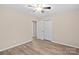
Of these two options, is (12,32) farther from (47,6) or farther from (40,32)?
(47,6)

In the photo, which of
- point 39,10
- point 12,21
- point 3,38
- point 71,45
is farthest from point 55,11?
point 3,38

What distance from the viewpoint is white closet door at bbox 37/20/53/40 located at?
2.01m

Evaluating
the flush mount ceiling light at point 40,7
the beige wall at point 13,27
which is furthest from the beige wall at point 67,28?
the beige wall at point 13,27

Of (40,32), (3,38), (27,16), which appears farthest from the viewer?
(40,32)

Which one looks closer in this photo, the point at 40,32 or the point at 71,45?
the point at 71,45

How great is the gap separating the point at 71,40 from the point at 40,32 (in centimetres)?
64

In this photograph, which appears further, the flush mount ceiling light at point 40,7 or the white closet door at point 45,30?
the white closet door at point 45,30

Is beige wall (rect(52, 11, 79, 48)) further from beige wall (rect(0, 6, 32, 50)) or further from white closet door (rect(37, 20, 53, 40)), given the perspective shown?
beige wall (rect(0, 6, 32, 50))

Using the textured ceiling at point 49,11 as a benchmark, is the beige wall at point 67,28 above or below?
below

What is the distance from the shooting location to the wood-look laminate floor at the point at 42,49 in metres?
1.84

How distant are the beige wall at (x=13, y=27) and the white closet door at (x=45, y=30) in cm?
19

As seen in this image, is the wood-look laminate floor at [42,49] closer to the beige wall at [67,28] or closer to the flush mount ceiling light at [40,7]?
the beige wall at [67,28]

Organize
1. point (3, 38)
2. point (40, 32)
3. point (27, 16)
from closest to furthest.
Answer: point (3, 38)
point (27, 16)
point (40, 32)

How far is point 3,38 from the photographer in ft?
5.93
